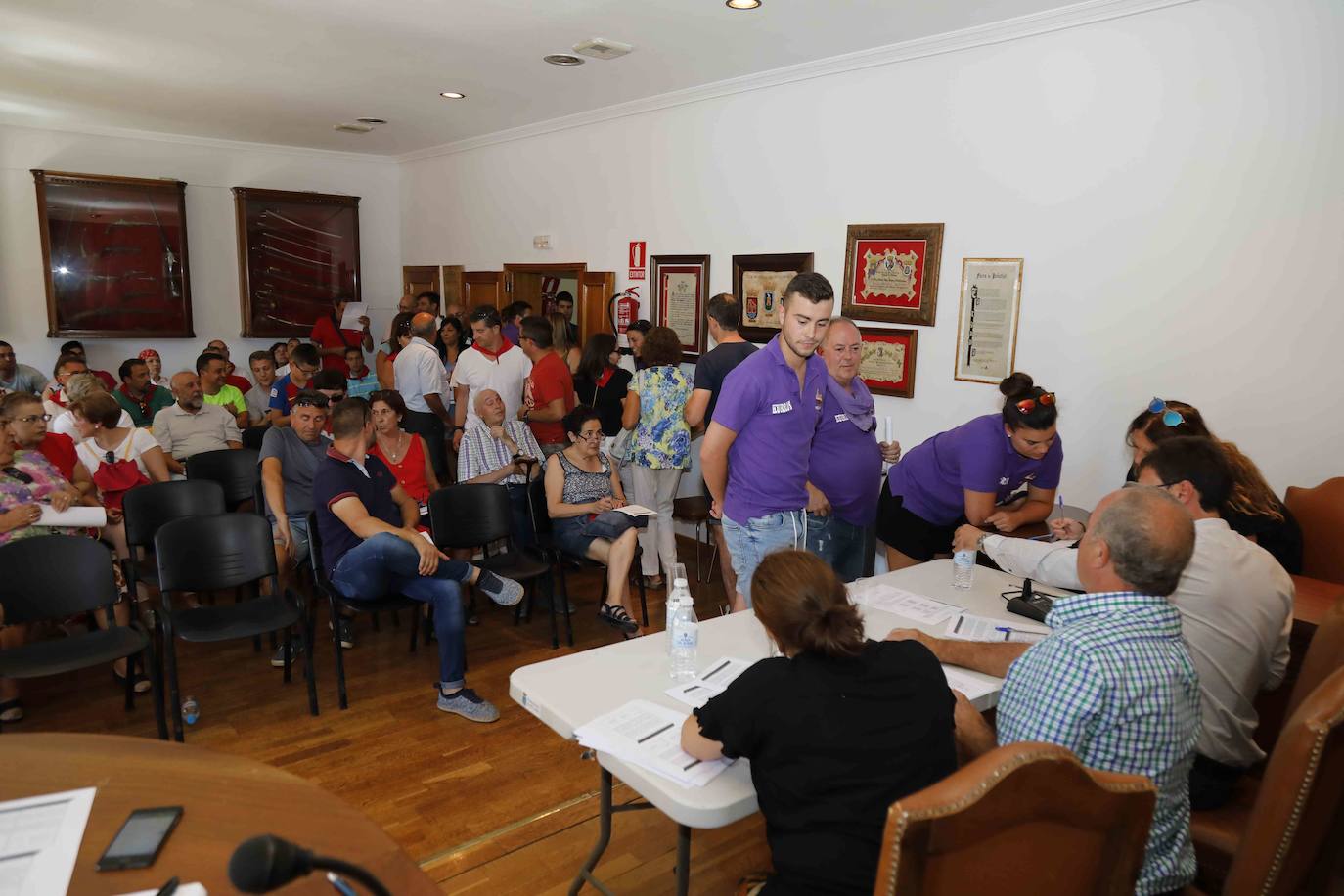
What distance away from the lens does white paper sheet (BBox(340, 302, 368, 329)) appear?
9.26 m

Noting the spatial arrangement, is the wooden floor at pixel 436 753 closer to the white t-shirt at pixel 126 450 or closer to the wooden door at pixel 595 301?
the white t-shirt at pixel 126 450

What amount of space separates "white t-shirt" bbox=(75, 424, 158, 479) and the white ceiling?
7.55 feet

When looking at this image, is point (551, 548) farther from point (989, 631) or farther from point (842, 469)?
point (989, 631)

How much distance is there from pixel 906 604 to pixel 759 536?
0.61 meters

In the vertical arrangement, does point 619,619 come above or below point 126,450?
below

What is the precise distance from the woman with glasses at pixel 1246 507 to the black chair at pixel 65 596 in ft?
11.9

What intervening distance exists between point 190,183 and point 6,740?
8.40m

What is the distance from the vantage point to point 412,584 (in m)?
3.84

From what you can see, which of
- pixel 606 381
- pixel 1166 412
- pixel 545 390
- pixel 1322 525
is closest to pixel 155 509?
pixel 545 390

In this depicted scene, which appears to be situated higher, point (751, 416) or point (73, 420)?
point (751, 416)

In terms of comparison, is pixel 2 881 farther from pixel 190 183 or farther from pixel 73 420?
pixel 190 183

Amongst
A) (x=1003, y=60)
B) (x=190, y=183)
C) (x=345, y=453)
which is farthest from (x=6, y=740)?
(x=190, y=183)

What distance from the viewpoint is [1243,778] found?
231cm

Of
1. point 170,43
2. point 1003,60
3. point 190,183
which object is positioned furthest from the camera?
point 190,183
